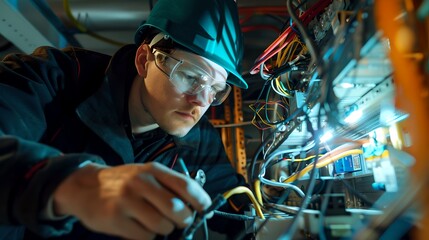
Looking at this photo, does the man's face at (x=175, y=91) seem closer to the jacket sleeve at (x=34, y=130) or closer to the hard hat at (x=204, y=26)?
the hard hat at (x=204, y=26)

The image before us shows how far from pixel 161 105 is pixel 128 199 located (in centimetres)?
66

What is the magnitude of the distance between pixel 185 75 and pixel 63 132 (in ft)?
1.81

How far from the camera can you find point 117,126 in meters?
1.08

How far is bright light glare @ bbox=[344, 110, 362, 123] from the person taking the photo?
78cm

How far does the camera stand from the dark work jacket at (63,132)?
1.75 feet

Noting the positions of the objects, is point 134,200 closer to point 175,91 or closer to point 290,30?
point 175,91

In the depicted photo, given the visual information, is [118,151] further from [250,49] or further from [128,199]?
[250,49]

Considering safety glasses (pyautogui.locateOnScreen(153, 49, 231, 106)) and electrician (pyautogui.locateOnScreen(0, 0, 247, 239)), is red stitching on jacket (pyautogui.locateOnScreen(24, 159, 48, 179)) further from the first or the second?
safety glasses (pyautogui.locateOnScreen(153, 49, 231, 106))

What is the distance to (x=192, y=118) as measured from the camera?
113cm

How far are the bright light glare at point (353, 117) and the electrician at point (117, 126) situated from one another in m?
0.50

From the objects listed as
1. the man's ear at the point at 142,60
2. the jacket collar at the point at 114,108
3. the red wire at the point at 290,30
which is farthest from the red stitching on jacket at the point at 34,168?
the red wire at the point at 290,30

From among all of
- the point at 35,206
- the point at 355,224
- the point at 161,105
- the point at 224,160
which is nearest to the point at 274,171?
the point at 224,160

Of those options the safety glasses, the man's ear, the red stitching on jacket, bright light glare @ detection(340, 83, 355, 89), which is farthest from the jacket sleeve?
bright light glare @ detection(340, 83, 355, 89)

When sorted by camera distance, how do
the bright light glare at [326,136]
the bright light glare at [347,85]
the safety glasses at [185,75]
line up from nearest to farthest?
the bright light glare at [347,85] < the bright light glare at [326,136] < the safety glasses at [185,75]
